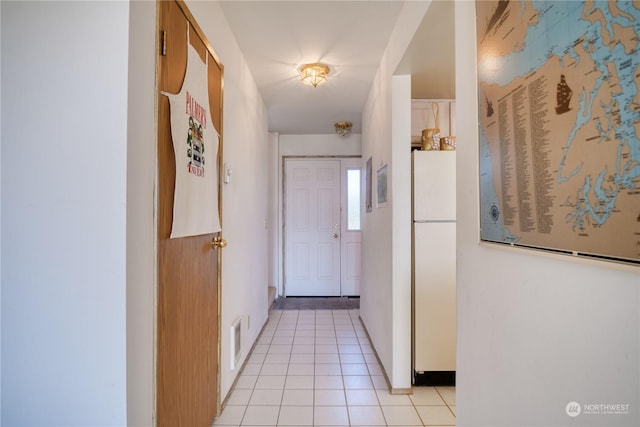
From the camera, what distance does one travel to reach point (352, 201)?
4.50 m

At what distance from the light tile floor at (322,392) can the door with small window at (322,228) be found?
1.51 meters

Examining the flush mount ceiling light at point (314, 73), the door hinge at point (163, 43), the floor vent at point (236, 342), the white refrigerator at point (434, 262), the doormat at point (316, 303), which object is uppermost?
the flush mount ceiling light at point (314, 73)

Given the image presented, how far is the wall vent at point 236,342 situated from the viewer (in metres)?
2.01

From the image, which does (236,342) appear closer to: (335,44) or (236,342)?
(236,342)

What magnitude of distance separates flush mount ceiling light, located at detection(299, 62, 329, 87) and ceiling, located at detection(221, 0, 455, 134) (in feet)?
0.17

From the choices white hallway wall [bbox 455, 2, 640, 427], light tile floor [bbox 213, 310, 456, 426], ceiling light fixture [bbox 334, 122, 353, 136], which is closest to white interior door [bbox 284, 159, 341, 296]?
ceiling light fixture [bbox 334, 122, 353, 136]

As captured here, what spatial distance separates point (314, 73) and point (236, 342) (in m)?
2.22

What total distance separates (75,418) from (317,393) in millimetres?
1493

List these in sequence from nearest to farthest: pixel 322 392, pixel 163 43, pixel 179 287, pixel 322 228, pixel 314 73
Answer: pixel 163 43, pixel 179 287, pixel 322 392, pixel 314 73, pixel 322 228

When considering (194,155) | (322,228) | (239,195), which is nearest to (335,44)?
(239,195)

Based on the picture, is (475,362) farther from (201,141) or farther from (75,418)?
(201,141)

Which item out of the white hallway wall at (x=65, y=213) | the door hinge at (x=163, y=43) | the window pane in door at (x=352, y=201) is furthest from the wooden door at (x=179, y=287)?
the window pane in door at (x=352, y=201)

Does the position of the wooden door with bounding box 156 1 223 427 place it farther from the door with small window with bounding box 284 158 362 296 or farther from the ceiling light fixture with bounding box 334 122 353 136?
the door with small window with bounding box 284 158 362 296

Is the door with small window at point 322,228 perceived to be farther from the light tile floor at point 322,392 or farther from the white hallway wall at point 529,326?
the white hallway wall at point 529,326
